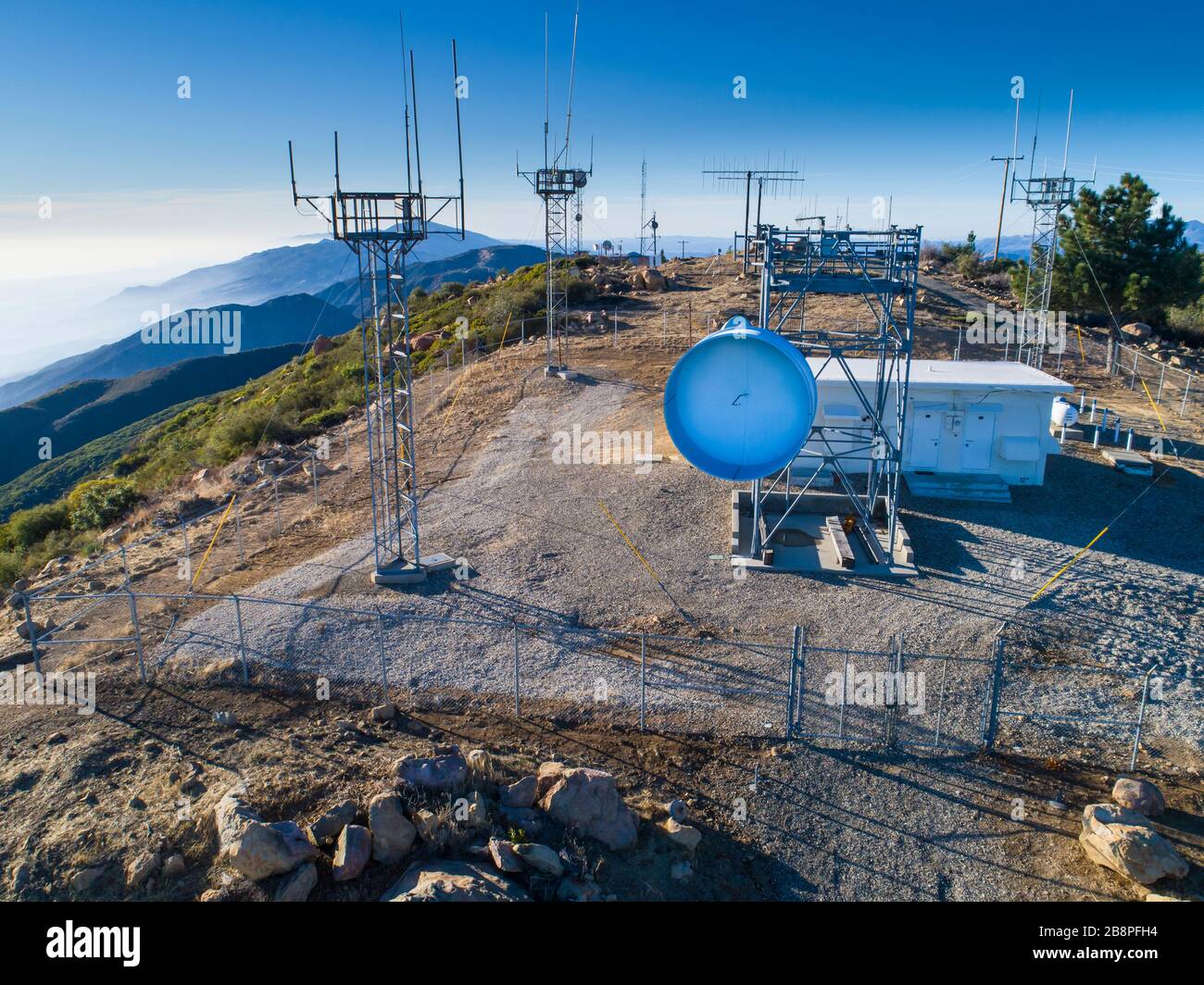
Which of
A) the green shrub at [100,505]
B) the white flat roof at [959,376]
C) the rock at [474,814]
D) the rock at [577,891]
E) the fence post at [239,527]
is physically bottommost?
the green shrub at [100,505]

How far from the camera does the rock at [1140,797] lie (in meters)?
10.1

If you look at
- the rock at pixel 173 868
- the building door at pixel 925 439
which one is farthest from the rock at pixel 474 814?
the building door at pixel 925 439

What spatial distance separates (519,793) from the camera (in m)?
10.2

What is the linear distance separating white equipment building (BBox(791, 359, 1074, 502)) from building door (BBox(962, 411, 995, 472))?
24 millimetres

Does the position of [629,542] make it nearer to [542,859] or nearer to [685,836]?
[685,836]

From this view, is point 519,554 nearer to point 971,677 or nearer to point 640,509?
point 640,509

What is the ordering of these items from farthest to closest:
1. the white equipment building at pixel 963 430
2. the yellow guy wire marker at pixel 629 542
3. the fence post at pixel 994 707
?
the white equipment building at pixel 963 430, the yellow guy wire marker at pixel 629 542, the fence post at pixel 994 707

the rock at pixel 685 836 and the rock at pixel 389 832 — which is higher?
the rock at pixel 389 832

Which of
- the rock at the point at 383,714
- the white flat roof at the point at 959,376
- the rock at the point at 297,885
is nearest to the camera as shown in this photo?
the rock at the point at 297,885

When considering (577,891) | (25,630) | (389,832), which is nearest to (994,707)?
(577,891)

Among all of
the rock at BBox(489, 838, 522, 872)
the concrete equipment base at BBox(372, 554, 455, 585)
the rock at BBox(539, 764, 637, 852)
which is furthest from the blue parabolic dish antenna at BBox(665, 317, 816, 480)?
the rock at BBox(489, 838, 522, 872)

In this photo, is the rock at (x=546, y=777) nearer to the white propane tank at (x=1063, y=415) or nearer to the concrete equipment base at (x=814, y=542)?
the concrete equipment base at (x=814, y=542)

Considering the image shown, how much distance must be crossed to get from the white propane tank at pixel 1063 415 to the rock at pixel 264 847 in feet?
79.3
